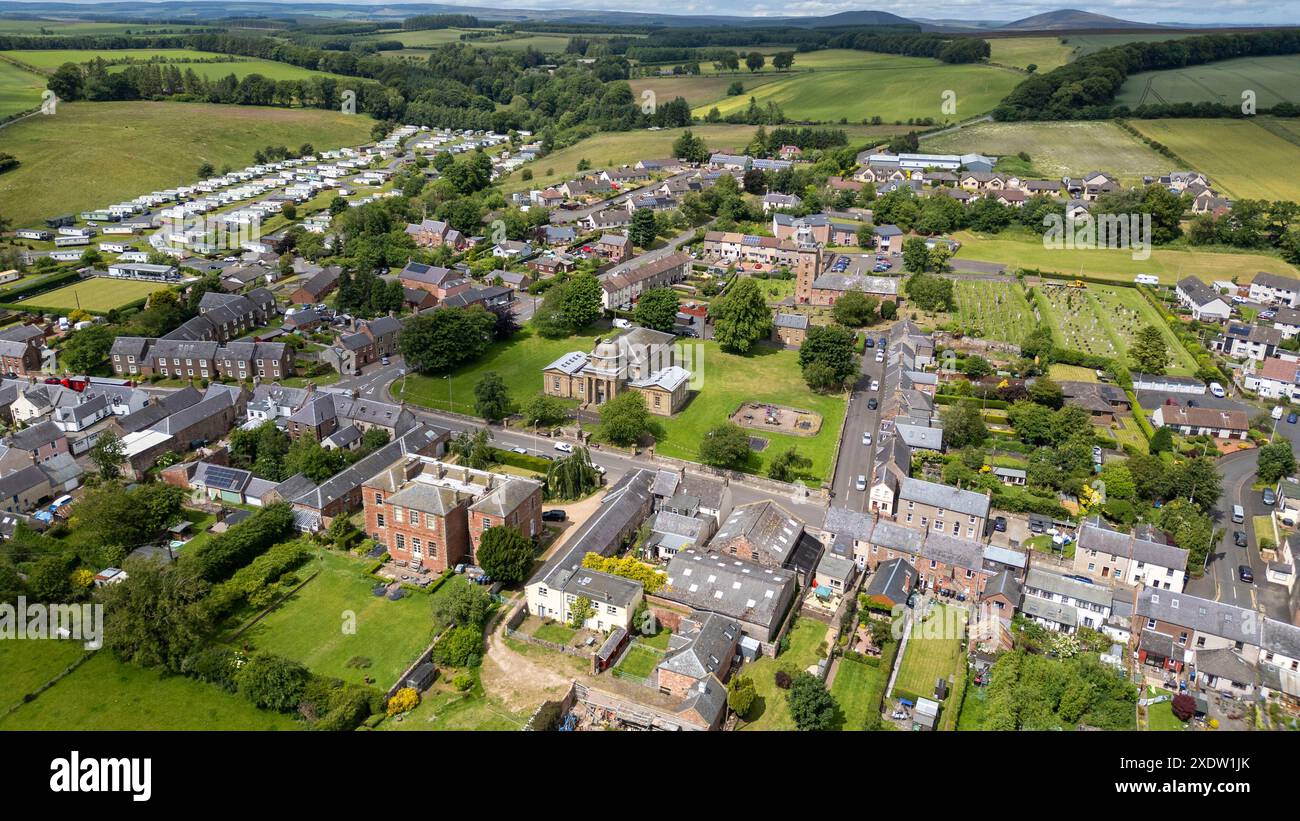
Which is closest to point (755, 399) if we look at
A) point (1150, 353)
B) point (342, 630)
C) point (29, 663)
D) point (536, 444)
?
point (536, 444)

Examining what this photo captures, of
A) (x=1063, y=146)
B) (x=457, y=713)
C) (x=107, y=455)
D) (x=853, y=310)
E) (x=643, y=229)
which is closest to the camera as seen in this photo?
(x=457, y=713)

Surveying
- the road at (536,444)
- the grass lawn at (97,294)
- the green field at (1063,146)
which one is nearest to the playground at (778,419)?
the road at (536,444)

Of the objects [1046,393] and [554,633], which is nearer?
[554,633]

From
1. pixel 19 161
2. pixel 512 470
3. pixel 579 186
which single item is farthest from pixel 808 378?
pixel 19 161

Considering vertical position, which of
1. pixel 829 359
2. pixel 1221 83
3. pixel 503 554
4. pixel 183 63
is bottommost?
pixel 503 554

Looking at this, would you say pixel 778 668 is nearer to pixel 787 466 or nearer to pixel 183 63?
pixel 787 466
